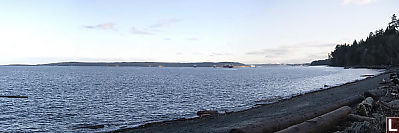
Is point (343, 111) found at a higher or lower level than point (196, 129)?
higher

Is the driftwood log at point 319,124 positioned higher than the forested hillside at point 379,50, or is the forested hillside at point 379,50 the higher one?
the forested hillside at point 379,50

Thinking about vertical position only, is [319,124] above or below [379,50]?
below

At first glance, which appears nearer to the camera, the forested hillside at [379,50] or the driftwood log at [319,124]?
the driftwood log at [319,124]

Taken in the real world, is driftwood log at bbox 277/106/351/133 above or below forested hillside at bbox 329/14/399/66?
below

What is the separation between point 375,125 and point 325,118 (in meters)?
2.67

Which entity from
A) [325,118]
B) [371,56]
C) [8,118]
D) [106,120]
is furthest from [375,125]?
[371,56]

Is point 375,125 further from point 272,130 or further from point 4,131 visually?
point 4,131

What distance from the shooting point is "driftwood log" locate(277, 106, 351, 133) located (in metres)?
9.03

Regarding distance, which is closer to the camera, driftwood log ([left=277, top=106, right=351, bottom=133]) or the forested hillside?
driftwood log ([left=277, top=106, right=351, bottom=133])

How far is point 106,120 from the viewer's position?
69.7 ft

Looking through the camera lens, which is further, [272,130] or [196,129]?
[196,129]

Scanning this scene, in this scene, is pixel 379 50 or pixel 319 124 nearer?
pixel 319 124

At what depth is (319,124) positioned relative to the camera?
1001 cm

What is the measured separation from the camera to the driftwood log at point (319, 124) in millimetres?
9027
